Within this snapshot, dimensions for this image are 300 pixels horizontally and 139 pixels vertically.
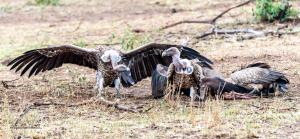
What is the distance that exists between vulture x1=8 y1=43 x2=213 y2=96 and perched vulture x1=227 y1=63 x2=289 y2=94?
380mm

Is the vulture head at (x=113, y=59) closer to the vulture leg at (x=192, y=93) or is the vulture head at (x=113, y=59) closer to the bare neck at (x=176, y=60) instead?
the bare neck at (x=176, y=60)

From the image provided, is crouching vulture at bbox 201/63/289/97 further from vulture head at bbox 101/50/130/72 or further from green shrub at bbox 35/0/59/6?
Answer: green shrub at bbox 35/0/59/6

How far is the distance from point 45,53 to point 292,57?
10.2ft

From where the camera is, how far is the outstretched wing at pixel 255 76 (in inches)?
308

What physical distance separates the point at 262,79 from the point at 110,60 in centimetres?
148

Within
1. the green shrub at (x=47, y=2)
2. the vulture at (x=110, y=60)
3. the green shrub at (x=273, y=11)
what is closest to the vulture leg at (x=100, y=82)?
the vulture at (x=110, y=60)

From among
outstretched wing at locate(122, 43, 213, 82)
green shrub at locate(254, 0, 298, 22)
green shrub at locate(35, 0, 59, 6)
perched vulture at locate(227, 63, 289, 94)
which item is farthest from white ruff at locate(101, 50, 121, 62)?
green shrub at locate(35, 0, 59, 6)

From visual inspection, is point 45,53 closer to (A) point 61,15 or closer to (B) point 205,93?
(B) point 205,93

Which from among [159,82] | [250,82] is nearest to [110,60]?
[159,82]

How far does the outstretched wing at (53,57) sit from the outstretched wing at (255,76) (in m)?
1.46

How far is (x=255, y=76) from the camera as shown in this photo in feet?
25.8

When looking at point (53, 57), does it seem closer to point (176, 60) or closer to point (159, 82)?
point (159, 82)

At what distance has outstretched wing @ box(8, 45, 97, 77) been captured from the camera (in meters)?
8.29

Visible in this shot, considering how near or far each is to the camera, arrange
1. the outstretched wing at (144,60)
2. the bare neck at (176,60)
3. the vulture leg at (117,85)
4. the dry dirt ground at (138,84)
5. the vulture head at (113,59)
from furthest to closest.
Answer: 1. the outstretched wing at (144,60)
2. the vulture leg at (117,85)
3. the vulture head at (113,59)
4. the bare neck at (176,60)
5. the dry dirt ground at (138,84)
